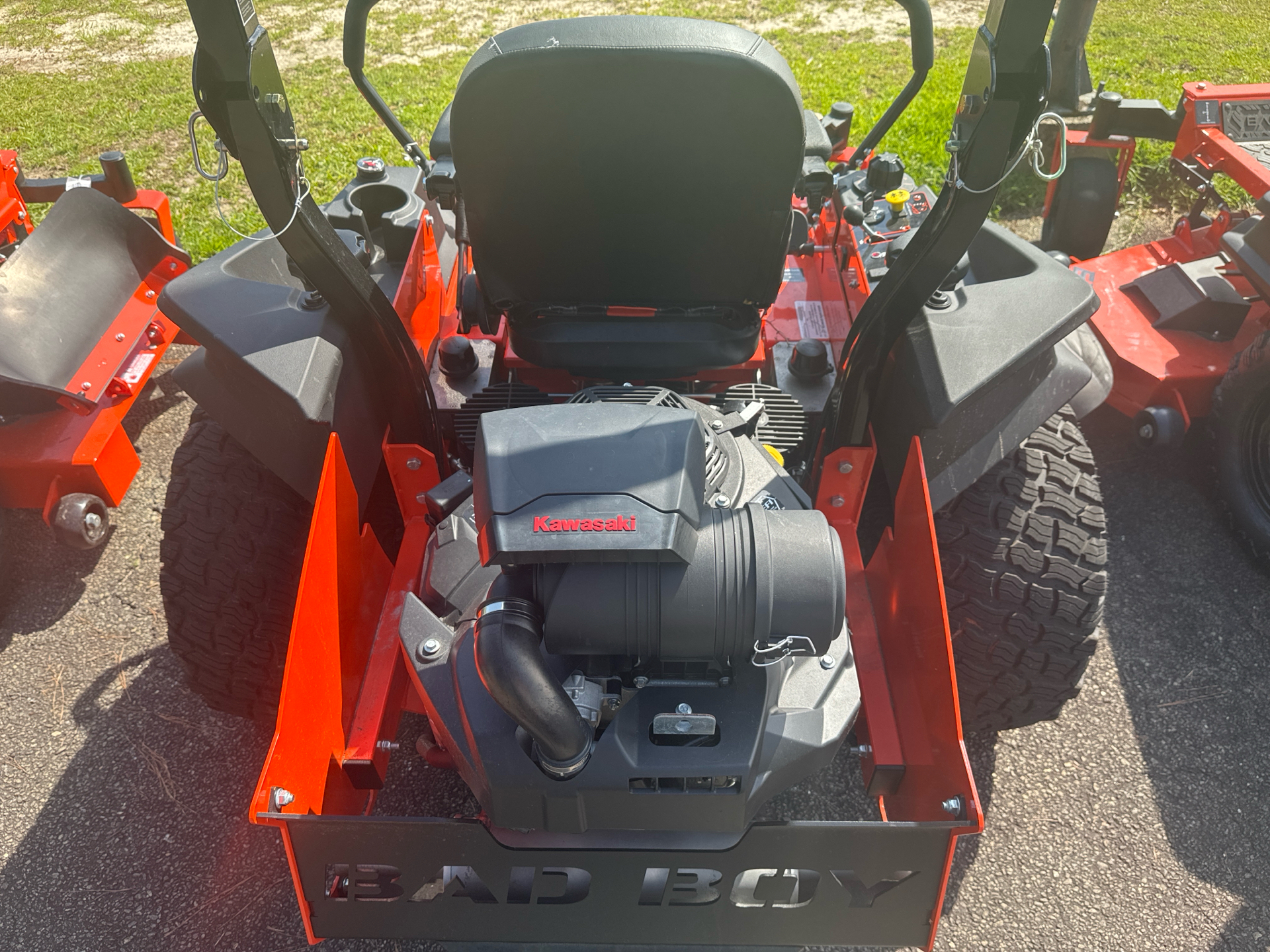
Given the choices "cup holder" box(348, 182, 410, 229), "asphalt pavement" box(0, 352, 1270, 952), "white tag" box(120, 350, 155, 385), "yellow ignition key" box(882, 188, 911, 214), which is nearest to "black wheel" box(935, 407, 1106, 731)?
"asphalt pavement" box(0, 352, 1270, 952)

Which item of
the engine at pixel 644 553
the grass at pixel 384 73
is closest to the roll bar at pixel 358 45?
the engine at pixel 644 553

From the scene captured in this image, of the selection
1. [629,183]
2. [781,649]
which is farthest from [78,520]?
[781,649]

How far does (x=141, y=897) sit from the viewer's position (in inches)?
79.8

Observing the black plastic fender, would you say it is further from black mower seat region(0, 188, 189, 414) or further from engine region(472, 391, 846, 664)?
black mower seat region(0, 188, 189, 414)

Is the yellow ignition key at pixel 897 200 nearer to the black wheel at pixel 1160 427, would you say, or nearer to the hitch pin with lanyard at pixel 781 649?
the black wheel at pixel 1160 427

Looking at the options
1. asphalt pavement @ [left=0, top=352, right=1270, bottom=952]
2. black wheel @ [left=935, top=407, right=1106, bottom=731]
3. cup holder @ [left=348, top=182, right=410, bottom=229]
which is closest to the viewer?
black wheel @ [left=935, top=407, right=1106, bottom=731]

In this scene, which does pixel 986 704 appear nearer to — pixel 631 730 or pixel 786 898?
pixel 786 898

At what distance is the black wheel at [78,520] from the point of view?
8.30ft

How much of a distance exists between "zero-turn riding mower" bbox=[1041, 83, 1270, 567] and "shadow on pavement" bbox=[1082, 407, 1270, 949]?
15 centimetres

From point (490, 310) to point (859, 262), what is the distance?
1068 mm

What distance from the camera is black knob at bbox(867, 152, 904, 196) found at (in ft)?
8.69

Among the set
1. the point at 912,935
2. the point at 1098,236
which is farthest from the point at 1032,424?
the point at 1098,236

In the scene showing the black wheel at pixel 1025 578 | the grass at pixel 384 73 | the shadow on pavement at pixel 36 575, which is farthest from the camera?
the grass at pixel 384 73

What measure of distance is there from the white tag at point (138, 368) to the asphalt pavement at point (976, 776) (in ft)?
1.72
